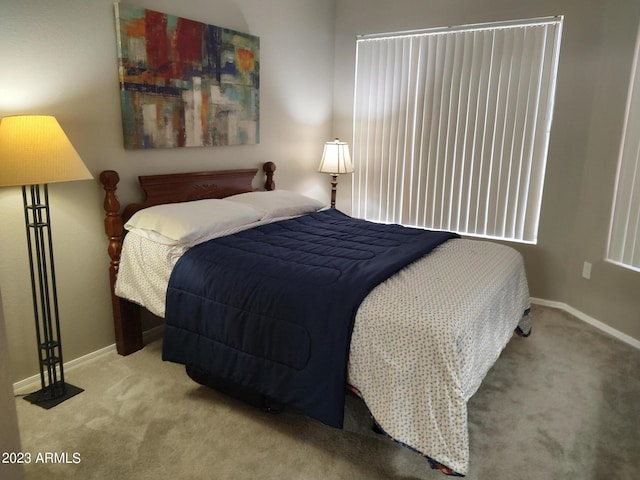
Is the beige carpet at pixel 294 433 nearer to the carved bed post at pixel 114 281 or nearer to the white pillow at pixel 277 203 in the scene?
the carved bed post at pixel 114 281

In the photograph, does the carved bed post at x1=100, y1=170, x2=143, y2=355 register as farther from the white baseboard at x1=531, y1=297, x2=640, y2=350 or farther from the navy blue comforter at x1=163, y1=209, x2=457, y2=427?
the white baseboard at x1=531, y1=297, x2=640, y2=350

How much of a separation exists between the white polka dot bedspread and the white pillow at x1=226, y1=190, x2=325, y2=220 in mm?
1231

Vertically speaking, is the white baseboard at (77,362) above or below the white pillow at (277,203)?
below

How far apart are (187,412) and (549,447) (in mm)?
1683

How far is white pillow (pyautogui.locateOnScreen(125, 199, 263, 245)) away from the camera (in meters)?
2.51

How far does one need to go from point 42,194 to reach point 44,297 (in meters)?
0.53

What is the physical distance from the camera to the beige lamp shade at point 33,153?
1993 millimetres

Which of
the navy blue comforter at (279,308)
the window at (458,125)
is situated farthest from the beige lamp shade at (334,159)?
the navy blue comforter at (279,308)

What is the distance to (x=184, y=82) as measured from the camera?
3.04 m

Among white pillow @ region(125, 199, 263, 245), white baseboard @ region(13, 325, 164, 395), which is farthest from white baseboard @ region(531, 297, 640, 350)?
white baseboard @ region(13, 325, 164, 395)

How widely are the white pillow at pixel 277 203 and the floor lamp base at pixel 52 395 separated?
1460mm

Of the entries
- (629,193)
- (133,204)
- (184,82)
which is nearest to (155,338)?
(133,204)

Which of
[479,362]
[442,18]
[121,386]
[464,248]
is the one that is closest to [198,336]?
[121,386]

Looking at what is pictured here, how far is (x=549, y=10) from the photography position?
348cm
